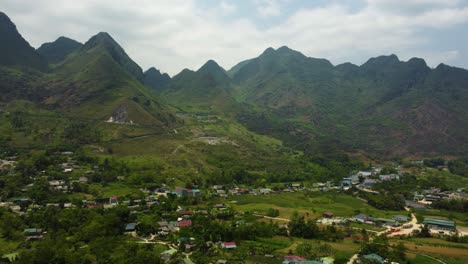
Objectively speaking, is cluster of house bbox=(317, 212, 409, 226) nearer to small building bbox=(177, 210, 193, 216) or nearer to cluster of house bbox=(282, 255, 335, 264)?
cluster of house bbox=(282, 255, 335, 264)

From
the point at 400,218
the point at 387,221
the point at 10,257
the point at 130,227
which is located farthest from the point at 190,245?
the point at 400,218

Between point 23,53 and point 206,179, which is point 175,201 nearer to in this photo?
point 206,179

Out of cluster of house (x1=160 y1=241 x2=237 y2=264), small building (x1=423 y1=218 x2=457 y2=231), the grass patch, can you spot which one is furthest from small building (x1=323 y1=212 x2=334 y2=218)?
cluster of house (x1=160 y1=241 x2=237 y2=264)

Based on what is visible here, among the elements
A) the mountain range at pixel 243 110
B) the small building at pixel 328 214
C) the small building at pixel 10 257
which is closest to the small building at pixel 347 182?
the small building at pixel 328 214

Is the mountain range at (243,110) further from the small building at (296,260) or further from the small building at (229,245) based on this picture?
the small building at (296,260)

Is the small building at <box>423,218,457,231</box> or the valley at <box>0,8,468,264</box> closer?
the valley at <box>0,8,468,264</box>

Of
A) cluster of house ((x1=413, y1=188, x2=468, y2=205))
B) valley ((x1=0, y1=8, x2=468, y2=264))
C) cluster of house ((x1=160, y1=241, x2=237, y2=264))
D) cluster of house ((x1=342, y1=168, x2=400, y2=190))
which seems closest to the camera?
cluster of house ((x1=160, y1=241, x2=237, y2=264))
